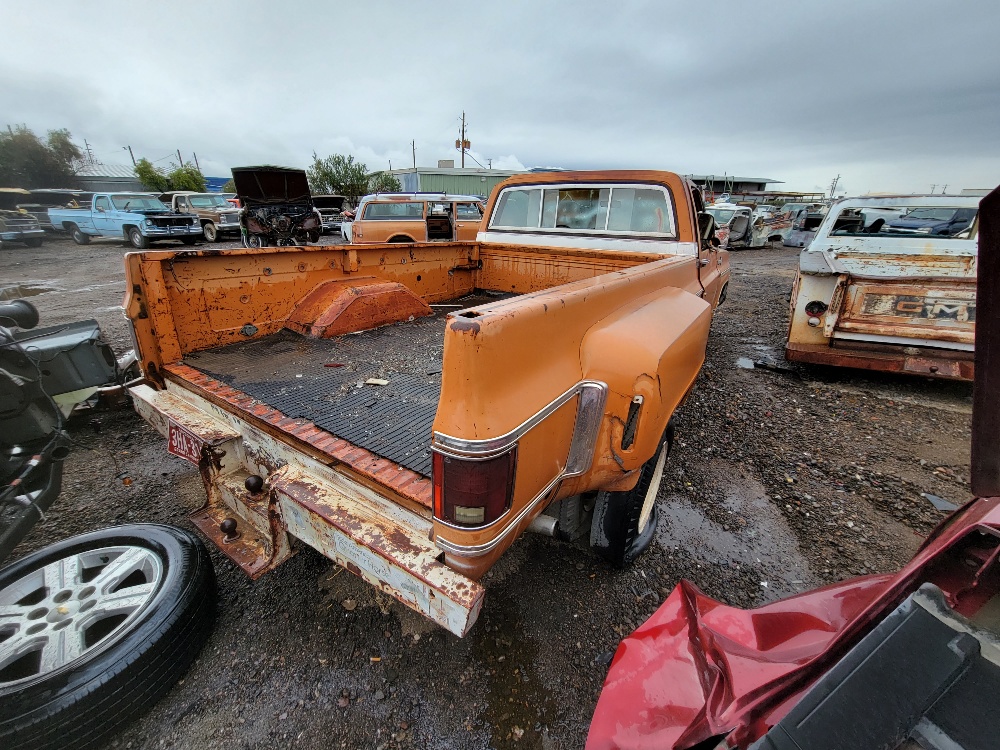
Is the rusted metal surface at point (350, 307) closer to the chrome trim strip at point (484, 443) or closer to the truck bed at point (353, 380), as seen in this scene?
the truck bed at point (353, 380)

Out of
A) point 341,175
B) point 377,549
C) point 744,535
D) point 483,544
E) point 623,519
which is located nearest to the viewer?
point 483,544

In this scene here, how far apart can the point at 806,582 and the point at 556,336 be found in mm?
2131

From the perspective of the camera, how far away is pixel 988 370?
824mm

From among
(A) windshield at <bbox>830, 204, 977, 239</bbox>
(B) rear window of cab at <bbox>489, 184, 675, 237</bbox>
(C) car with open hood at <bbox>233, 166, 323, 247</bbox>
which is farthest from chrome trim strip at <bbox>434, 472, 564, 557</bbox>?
(C) car with open hood at <bbox>233, 166, 323, 247</bbox>

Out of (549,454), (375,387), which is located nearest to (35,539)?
(375,387)

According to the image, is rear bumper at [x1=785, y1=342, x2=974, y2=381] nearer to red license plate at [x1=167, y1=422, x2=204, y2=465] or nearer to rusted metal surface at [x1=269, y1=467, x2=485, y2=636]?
rusted metal surface at [x1=269, y1=467, x2=485, y2=636]

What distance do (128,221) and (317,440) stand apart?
19.1 meters

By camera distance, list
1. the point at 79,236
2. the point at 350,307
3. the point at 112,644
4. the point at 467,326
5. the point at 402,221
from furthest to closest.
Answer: the point at 79,236
the point at 402,221
the point at 350,307
the point at 112,644
the point at 467,326

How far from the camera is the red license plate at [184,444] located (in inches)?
79.9

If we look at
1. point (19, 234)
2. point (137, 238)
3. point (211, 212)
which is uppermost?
point (211, 212)

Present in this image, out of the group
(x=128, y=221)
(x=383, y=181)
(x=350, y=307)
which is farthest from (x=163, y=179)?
(x=350, y=307)

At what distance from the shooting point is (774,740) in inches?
30.8

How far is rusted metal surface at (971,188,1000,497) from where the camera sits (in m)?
0.76

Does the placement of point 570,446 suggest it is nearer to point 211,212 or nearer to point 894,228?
point 894,228
